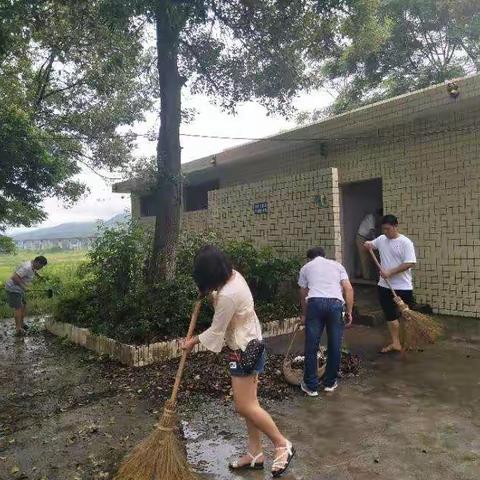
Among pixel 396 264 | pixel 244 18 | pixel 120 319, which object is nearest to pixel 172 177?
pixel 120 319

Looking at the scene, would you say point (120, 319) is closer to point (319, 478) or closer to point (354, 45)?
point (319, 478)

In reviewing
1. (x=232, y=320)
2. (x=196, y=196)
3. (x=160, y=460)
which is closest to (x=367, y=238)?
(x=196, y=196)

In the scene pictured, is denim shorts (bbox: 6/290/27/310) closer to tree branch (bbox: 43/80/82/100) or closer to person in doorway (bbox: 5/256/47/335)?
person in doorway (bbox: 5/256/47/335)

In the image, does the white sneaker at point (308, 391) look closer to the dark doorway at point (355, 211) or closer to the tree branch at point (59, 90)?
the dark doorway at point (355, 211)

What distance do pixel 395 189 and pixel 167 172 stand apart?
3909 millimetres

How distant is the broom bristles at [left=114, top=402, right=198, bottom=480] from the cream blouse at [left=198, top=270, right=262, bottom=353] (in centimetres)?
50

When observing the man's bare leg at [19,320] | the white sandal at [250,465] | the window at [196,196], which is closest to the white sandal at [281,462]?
the white sandal at [250,465]

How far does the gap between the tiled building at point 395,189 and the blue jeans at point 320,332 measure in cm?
309

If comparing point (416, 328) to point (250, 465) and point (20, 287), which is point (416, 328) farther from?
point (20, 287)

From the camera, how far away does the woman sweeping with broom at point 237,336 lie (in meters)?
3.00

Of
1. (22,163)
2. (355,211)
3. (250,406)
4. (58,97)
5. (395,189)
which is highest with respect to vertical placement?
(58,97)

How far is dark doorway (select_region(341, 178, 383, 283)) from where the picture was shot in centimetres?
954

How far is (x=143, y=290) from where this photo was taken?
22.0 feet

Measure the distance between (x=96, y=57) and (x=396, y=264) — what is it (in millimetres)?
8006
